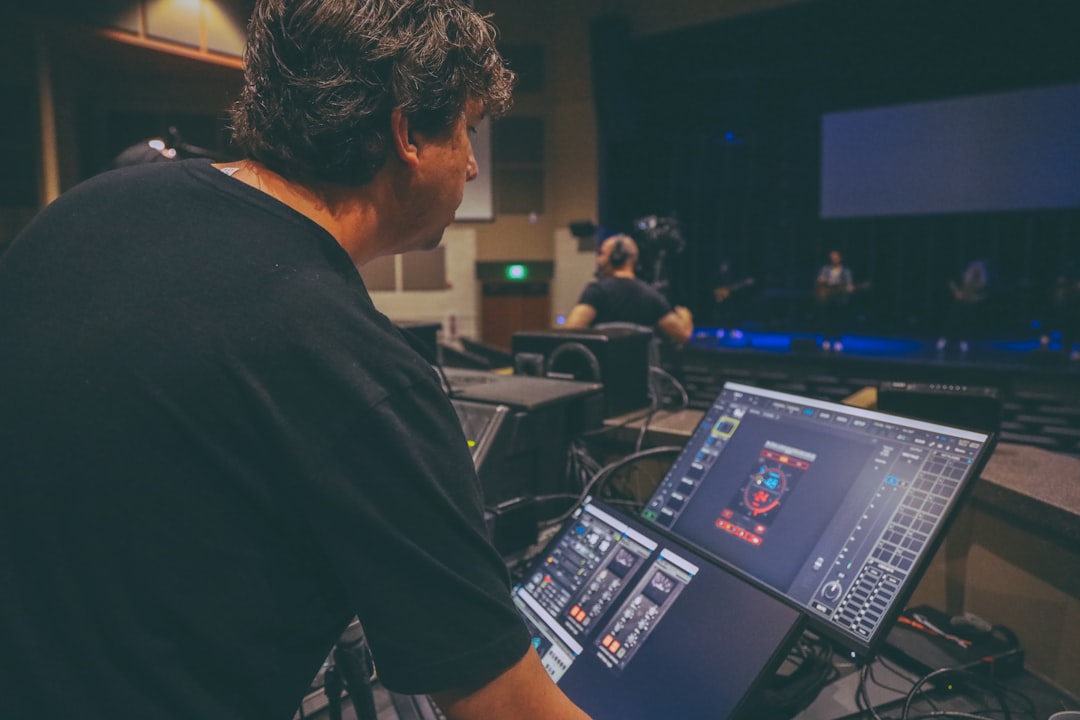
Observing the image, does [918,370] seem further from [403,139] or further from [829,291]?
[403,139]

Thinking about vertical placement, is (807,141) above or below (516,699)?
above

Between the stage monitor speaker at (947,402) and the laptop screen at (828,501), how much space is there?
0.58ft

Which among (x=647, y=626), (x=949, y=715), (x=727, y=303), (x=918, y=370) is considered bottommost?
(x=918, y=370)

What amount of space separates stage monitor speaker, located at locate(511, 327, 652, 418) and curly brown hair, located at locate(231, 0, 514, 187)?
1.04 metres

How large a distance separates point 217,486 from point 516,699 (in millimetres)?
254

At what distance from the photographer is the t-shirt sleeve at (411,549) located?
49cm

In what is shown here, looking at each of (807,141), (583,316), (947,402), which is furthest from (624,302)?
(807,141)

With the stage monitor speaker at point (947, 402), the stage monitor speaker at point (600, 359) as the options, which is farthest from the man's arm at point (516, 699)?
the stage monitor speaker at point (600, 359)

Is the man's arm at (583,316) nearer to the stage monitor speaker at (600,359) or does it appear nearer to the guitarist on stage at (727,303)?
the stage monitor speaker at (600,359)

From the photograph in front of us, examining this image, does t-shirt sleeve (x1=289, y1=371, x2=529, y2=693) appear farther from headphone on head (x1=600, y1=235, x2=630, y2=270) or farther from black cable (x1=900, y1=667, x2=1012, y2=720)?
headphone on head (x1=600, y1=235, x2=630, y2=270)

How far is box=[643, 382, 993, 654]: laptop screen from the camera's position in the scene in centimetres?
72

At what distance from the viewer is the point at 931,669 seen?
84 centimetres

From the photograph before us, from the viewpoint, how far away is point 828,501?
80 centimetres

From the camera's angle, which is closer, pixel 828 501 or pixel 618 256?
pixel 828 501
